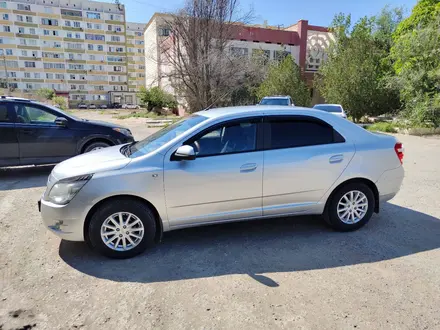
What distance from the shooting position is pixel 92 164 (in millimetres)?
3584

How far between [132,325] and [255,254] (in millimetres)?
1610

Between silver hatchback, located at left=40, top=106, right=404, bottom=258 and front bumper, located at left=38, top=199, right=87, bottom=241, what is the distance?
1 cm

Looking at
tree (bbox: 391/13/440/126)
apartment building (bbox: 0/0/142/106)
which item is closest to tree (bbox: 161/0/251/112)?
tree (bbox: 391/13/440/126)

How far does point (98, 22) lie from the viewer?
76.0m

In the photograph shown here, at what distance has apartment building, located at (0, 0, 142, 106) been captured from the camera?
69438 millimetres

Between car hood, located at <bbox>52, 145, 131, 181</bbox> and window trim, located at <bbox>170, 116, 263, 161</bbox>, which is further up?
window trim, located at <bbox>170, 116, 263, 161</bbox>

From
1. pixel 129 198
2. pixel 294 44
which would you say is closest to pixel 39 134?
pixel 129 198

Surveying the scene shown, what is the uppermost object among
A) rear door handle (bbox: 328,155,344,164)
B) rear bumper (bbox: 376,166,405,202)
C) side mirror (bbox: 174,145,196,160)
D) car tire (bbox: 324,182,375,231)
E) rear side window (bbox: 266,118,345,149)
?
rear side window (bbox: 266,118,345,149)

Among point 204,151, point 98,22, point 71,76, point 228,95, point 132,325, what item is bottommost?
point 132,325

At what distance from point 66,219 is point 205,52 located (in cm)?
2043

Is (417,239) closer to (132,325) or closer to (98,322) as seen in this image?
(132,325)

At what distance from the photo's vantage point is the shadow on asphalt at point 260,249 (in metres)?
3.29

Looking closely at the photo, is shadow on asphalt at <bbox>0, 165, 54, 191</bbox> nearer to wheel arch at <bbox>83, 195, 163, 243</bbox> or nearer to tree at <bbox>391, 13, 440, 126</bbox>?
wheel arch at <bbox>83, 195, 163, 243</bbox>

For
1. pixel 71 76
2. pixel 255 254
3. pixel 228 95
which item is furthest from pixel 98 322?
pixel 71 76
